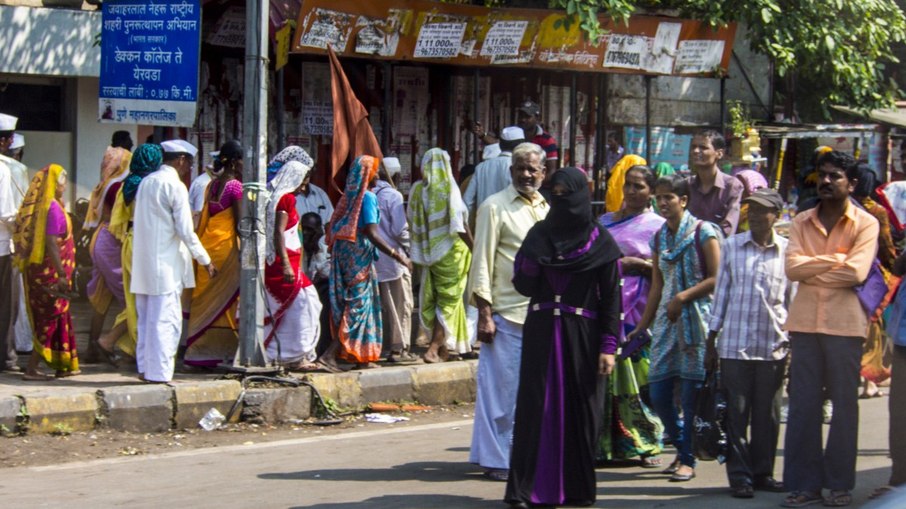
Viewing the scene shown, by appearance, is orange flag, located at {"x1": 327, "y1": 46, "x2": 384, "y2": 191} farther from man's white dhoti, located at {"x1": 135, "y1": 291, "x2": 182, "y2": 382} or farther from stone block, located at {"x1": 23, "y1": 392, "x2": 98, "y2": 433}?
stone block, located at {"x1": 23, "y1": 392, "x2": 98, "y2": 433}

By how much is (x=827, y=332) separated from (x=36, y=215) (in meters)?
5.18

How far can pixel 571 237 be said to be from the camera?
6168 mm

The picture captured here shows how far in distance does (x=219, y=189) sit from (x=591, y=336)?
13.5 ft

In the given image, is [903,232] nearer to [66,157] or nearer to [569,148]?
[569,148]

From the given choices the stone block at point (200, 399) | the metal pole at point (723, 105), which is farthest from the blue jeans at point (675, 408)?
the metal pole at point (723, 105)

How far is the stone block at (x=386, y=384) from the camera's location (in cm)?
931

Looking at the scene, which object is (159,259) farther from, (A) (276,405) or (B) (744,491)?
(B) (744,491)

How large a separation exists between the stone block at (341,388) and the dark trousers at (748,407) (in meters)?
3.34

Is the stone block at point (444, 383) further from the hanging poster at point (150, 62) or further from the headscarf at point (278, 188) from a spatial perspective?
the hanging poster at point (150, 62)

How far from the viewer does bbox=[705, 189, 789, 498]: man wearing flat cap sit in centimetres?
646

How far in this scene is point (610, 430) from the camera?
7184mm

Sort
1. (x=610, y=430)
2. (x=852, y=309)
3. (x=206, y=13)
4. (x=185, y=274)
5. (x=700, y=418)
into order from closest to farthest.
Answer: (x=852, y=309), (x=700, y=418), (x=610, y=430), (x=185, y=274), (x=206, y=13)

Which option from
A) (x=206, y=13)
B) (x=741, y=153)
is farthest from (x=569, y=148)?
(x=206, y=13)

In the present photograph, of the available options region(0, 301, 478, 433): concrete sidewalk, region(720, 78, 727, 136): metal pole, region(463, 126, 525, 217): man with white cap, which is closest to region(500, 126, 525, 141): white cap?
region(463, 126, 525, 217): man with white cap
